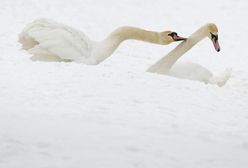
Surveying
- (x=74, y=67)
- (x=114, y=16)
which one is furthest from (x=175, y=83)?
(x=114, y=16)

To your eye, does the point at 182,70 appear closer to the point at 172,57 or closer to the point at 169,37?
the point at 172,57

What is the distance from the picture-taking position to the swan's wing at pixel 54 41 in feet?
28.3

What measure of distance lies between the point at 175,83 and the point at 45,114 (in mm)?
2648

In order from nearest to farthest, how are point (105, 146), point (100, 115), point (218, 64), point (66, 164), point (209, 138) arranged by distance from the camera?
point (66, 164), point (105, 146), point (209, 138), point (100, 115), point (218, 64)

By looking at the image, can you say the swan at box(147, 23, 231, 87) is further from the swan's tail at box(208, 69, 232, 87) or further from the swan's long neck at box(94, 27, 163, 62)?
the swan's long neck at box(94, 27, 163, 62)

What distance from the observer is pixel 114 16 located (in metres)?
15.0

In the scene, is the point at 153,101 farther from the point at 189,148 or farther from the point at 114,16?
the point at 114,16

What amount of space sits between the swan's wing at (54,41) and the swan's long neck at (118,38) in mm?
179

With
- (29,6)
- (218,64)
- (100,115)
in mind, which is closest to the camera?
(100,115)

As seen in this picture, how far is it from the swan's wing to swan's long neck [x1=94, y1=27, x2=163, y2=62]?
0.59ft

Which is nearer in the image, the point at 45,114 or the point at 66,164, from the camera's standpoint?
the point at 66,164

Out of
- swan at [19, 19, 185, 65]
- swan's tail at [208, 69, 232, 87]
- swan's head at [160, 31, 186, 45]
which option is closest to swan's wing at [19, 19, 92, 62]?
swan at [19, 19, 185, 65]

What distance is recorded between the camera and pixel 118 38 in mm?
9305

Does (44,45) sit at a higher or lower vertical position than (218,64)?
higher
